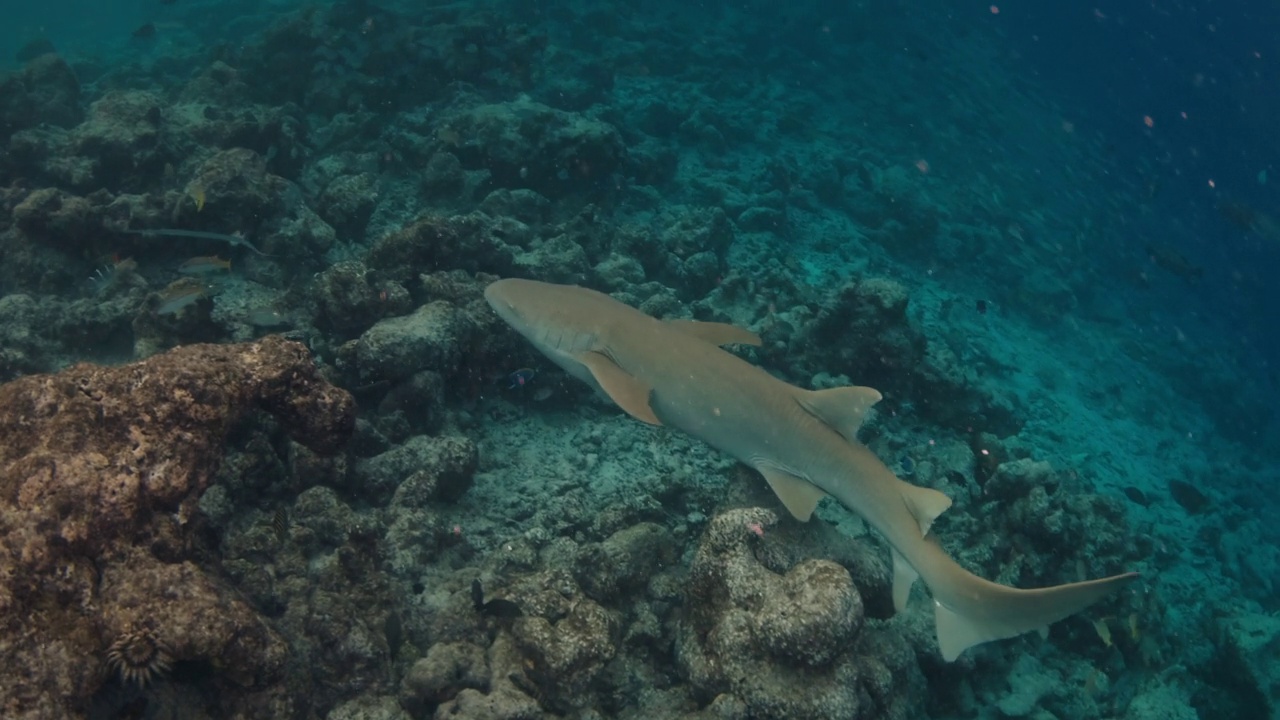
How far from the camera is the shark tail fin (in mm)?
3914

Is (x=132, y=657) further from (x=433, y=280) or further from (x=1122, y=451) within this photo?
(x=1122, y=451)

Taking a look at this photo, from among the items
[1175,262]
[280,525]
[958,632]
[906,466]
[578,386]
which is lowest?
[1175,262]

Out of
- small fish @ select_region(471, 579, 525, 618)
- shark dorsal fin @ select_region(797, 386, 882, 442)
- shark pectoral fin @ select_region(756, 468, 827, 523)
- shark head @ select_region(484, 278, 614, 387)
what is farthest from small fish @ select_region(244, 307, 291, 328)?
shark dorsal fin @ select_region(797, 386, 882, 442)

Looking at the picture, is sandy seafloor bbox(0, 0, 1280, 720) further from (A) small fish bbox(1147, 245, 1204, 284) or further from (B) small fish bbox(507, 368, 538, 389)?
(A) small fish bbox(1147, 245, 1204, 284)

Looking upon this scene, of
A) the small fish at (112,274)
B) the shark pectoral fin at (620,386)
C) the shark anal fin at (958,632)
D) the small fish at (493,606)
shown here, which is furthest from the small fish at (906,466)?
the small fish at (112,274)

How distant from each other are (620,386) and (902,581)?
2577 mm

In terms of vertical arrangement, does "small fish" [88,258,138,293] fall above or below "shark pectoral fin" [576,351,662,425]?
below

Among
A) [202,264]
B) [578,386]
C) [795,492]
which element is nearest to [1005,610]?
[795,492]

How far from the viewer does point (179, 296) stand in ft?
20.6

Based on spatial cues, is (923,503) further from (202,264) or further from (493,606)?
(202,264)

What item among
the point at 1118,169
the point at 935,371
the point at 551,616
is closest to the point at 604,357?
the point at 551,616

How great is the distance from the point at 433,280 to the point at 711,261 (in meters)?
4.74

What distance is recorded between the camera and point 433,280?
7.18 m

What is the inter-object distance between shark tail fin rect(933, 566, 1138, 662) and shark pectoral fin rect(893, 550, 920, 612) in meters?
0.22
